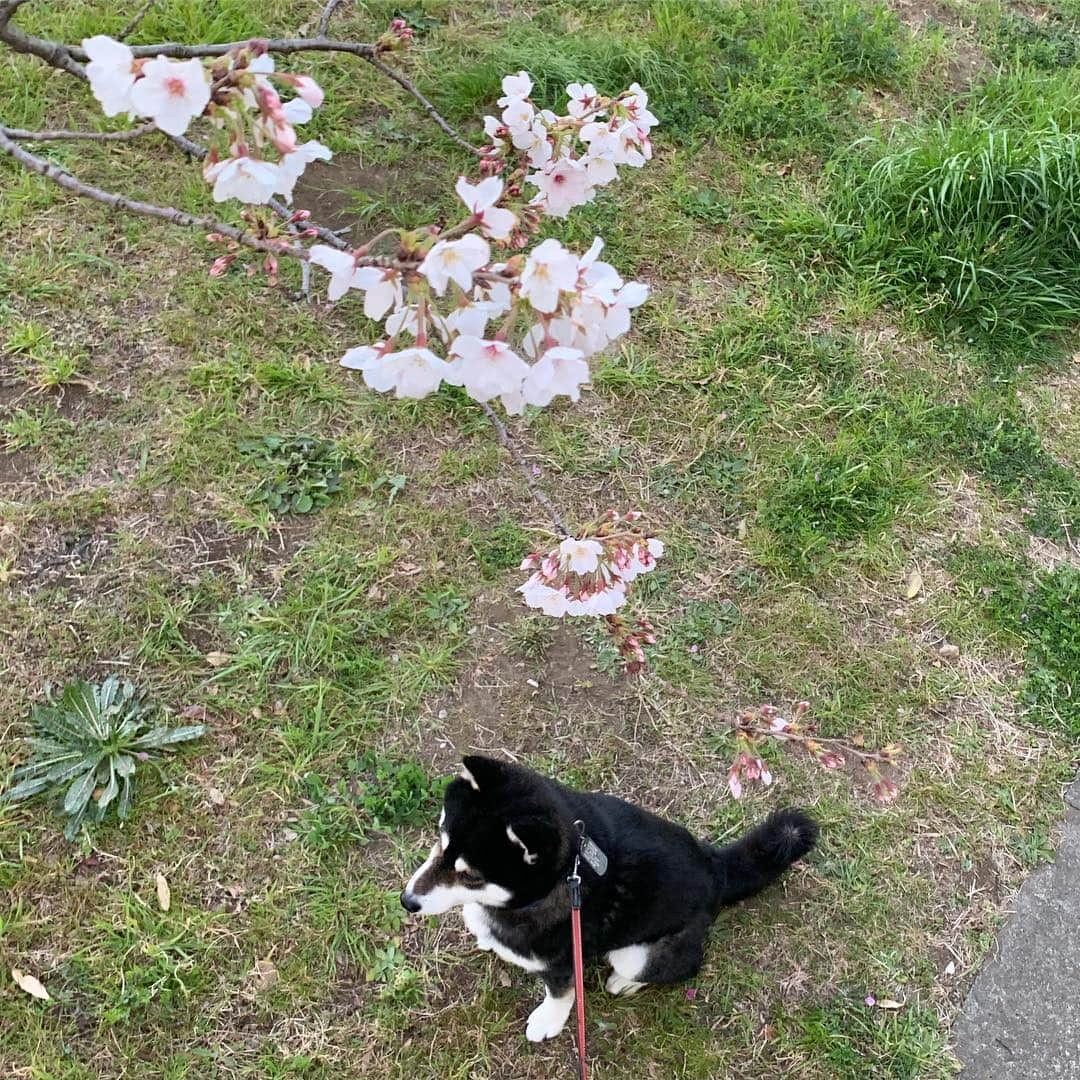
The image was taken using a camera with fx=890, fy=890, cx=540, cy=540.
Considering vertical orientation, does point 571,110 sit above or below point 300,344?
above

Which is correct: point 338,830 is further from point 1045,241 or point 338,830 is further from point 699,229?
point 1045,241

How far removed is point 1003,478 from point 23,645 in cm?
334

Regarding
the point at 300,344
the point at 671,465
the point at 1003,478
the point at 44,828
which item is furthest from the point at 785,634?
the point at 44,828

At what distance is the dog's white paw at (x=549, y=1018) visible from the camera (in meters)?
2.15

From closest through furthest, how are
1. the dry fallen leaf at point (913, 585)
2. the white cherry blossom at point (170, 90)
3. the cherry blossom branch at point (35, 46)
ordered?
the white cherry blossom at point (170, 90) < the cherry blossom branch at point (35, 46) < the dry fallen leaf at point (913, 585)

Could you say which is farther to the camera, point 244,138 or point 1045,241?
point 1045,241

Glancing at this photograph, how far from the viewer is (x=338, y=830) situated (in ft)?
7.89

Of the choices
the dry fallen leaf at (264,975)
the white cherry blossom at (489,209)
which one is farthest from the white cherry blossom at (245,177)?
the dry fallen leaf at (264,975)

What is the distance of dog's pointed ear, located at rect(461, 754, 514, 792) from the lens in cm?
188

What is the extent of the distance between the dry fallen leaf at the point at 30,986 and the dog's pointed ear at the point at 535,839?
4.09 ft

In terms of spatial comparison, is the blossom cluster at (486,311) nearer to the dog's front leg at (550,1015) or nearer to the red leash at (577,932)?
the red leash at (577,932)

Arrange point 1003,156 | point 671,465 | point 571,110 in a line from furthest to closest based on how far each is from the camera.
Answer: point 1003,156
point 671,465
point 571,110

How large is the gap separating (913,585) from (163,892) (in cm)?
247

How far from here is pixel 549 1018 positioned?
2.15 m
